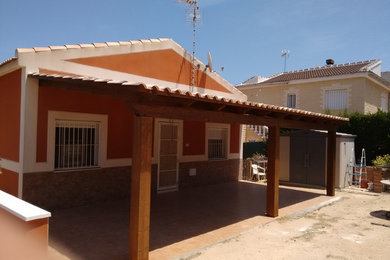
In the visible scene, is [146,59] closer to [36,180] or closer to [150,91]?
[36,180]

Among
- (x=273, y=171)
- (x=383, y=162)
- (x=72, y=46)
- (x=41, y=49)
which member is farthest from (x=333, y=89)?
(x=41, y=49)

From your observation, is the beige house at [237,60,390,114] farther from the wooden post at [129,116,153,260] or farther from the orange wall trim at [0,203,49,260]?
the orange wall trim at [0,203,49,260]

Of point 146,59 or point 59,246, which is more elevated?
point 146,59

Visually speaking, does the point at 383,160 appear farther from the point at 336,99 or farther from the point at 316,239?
the point at 316,239

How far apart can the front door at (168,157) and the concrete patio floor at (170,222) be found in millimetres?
506

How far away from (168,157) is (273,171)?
4.00 metres

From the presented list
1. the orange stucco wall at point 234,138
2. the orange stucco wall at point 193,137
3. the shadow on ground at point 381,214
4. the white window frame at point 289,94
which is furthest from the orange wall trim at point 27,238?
the white window frame at point 289,94

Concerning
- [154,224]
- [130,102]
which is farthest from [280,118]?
[130,102]

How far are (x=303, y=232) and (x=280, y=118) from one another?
293 cm

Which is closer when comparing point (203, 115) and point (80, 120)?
point (203, 115)

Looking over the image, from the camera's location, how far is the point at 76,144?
8359mm

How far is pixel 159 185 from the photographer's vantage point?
→ 1052cm

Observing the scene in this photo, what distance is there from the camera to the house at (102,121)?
4.87m

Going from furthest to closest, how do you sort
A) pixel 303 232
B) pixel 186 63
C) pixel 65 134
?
1. pixel 186 63
2. pixel 65 134
3. pixel 303 232
